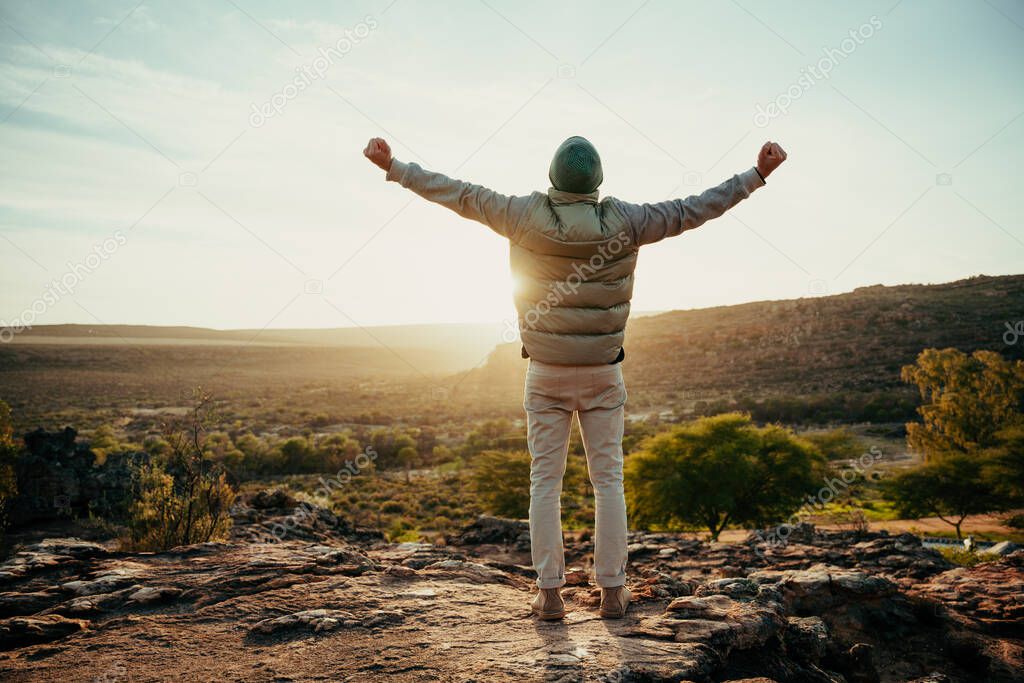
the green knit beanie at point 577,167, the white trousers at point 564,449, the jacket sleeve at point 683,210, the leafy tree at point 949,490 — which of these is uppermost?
the green knit beanie at point 577,167

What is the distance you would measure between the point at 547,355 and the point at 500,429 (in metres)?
47.8

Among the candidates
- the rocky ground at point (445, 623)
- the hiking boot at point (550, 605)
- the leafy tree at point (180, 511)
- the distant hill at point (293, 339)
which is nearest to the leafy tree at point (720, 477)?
the rocky ground at point (445, 623)

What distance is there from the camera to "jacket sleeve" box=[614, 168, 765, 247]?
3.75 m

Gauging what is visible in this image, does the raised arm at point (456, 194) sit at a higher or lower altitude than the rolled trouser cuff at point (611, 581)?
higher

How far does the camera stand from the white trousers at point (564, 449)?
3.78 meters

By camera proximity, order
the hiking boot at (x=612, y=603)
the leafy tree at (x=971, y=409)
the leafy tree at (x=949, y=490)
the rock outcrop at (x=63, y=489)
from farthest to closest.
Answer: the leafy tree at (x=971, y=409) → the leafy tree at (x=949, y=490) → the rock outcrop at (x=63, y=489) → the hiking boot at (x=612, y=603)

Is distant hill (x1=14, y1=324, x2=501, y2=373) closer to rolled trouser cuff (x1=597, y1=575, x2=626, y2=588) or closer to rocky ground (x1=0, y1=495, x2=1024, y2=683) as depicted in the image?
rocky ground (x1=0, y1=495, x2=1024, y2=683)

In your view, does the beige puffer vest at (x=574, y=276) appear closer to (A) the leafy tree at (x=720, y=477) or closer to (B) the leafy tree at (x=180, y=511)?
(B) the leafy tree at (x=180, y=511)

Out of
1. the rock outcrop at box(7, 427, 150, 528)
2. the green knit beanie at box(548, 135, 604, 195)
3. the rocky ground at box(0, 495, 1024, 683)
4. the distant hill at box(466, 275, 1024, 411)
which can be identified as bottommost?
the rock outcrop at box(7, 427, 150, 528)

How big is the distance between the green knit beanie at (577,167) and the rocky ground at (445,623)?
256 cm

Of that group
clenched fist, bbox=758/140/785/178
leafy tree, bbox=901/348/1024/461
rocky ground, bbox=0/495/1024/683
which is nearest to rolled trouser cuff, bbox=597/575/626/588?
rocky ground, bbox=0/495/1024/683

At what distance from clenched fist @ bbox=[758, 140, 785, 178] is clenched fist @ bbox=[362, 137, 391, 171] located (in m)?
2.28

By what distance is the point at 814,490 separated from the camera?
22.9 m

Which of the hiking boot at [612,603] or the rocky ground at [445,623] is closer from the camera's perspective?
the rocky ground at [445,623]
